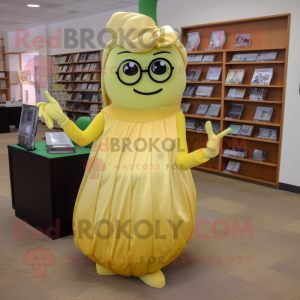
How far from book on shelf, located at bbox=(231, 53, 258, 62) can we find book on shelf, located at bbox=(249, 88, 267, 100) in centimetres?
A: 43

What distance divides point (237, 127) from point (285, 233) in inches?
88.3

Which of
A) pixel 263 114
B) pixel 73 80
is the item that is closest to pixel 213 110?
pixel 263 114

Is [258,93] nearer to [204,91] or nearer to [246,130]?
[246,130]

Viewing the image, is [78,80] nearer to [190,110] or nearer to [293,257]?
[190,110]

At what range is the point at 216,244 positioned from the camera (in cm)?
306

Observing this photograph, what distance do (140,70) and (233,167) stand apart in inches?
135

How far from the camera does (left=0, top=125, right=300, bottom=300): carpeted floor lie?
231cm

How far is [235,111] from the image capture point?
5215mm

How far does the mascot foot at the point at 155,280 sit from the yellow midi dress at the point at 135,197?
0.06 meters

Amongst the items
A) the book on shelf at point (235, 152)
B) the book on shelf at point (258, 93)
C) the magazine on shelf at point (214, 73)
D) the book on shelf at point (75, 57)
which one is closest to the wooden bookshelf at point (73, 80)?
the book on shelf at point (75, 57)

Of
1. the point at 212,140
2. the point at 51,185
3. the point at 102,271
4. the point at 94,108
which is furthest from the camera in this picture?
the point at 94,108

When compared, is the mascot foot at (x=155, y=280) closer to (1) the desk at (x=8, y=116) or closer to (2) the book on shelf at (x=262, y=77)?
(2) the book on shelf at (x=262, y=77)

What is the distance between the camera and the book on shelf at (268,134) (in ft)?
15.7

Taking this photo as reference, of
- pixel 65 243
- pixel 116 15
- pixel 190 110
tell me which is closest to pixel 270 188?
pixel 190 110
